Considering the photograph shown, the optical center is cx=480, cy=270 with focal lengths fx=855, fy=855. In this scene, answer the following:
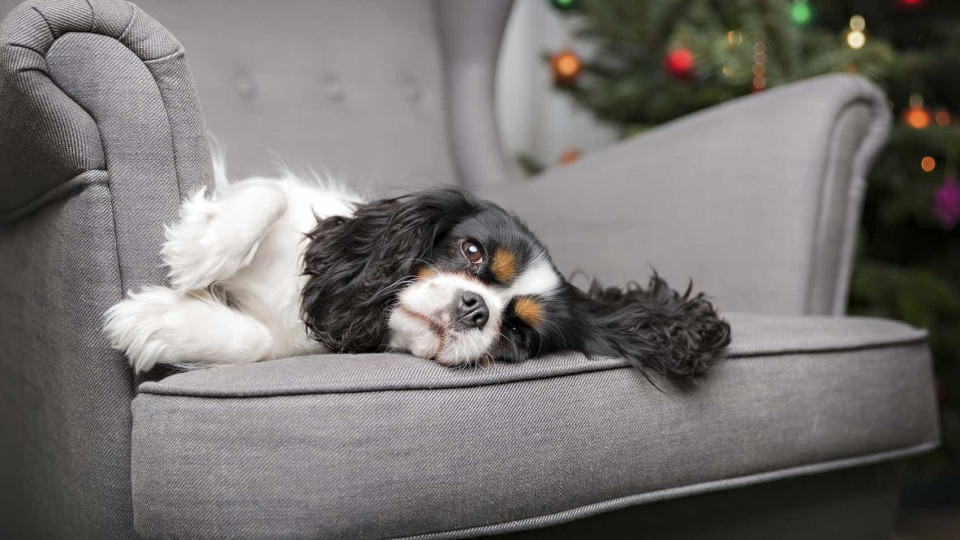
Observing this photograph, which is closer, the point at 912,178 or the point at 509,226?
the point at 509,226

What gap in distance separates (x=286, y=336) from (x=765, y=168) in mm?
1114

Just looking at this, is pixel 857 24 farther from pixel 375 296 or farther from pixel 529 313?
pixel 375 296

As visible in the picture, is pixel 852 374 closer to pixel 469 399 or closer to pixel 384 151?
pixel 469 399

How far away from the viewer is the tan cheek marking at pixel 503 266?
1.42 m

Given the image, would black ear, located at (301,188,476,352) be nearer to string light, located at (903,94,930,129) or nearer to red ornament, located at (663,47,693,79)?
red ornament, located at (663,47,693,79)

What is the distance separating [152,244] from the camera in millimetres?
1183

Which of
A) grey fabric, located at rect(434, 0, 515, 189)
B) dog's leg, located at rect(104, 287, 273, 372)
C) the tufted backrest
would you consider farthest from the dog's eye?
grey fabric, located at rect(434, 0, 515, 189)

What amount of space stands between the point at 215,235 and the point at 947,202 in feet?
7.50

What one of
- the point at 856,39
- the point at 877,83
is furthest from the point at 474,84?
the point at 877,83

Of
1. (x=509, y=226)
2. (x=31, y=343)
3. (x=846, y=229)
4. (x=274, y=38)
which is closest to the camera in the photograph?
(x=31, y=343)

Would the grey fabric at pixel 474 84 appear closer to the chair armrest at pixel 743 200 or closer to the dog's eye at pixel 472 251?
the chair armrest at pixel 743 200

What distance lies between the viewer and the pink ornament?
260 cm

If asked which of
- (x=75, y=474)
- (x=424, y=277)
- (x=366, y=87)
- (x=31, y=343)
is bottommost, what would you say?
(x=75, y=474)

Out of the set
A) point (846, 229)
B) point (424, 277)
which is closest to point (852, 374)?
point (846, 229)
